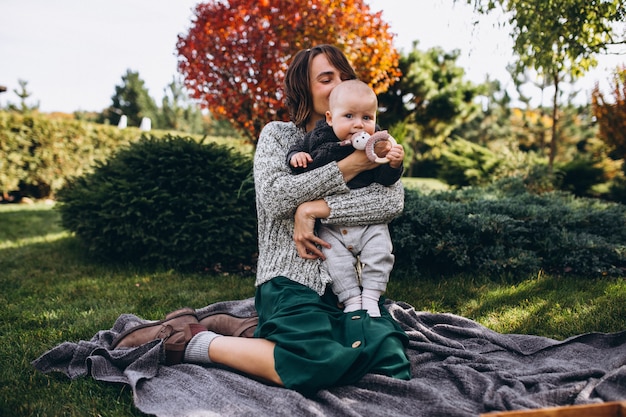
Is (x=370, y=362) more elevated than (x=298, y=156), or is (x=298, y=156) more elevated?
(x=298, y=156)

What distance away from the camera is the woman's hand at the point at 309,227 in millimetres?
2164

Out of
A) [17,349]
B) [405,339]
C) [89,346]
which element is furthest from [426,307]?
[17,349]

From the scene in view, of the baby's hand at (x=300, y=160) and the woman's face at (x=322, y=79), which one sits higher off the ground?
the woman's face at (x=322, y=79)

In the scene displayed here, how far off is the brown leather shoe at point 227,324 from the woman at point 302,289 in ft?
0.04

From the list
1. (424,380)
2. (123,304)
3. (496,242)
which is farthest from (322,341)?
(496,242)

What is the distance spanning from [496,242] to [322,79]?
2205 mm

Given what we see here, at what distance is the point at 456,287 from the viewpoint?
351 cm

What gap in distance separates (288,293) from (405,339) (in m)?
0.57

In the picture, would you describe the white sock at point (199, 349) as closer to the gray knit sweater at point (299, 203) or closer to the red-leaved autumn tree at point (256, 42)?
the gray knit sweater at point (299, 203)

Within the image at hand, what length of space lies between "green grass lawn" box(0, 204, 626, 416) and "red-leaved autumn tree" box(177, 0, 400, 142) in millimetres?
3693

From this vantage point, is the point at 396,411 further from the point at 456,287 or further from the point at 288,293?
the point at 456,287

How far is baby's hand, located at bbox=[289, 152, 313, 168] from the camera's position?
7.26 feet

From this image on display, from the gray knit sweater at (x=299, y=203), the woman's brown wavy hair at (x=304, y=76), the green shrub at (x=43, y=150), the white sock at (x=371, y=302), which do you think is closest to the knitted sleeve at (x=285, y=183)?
the gray knit sweater at (x=299, y=203)

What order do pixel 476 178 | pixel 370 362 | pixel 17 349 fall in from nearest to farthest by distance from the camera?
pixel 370 362
pixel 17 349
pixel 476 178
